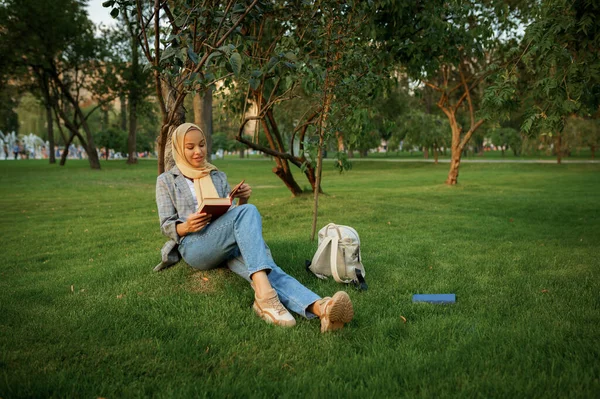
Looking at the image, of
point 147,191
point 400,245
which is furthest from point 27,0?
point 400,245

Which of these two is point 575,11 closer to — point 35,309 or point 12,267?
point 35,309

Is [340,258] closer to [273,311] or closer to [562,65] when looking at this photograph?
[273,311]

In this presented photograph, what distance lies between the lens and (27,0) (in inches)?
909

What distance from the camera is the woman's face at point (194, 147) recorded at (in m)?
3.94

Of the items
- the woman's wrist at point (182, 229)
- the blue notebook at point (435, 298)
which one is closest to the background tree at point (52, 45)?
the woman's wrist at point (182, 229)

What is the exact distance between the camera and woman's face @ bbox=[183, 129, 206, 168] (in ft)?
12.9

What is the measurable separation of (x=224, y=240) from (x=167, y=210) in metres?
0.62

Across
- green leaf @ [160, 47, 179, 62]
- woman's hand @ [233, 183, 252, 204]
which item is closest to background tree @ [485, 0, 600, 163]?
woman's hand @ [233, 183, 252, 204]

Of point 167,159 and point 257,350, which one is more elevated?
point 167,159

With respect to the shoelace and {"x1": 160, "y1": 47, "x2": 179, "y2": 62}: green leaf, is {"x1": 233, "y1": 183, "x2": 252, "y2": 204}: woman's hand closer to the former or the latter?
the shoelace

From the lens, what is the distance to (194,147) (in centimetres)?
397

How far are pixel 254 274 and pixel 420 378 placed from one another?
1411mm

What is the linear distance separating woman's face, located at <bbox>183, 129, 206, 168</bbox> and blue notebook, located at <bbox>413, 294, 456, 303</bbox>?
2.21 meters

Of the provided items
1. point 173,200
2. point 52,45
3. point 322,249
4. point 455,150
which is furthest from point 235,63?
point 52,45
